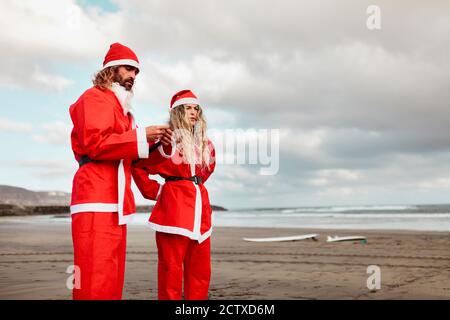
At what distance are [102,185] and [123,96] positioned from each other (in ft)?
2.20

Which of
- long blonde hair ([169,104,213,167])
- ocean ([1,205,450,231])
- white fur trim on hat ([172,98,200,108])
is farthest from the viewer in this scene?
ocean ([1,205,450,231])

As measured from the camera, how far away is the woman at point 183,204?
3.88 meters

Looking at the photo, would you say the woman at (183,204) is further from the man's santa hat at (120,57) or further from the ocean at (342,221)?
the ocean at (342,221)

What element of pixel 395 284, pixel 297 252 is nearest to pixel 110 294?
pixel 395 284

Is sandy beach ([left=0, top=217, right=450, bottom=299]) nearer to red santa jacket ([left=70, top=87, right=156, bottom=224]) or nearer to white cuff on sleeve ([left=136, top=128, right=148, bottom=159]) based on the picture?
red santa jacket ([left=70, top=87, right=156, bottom=224])

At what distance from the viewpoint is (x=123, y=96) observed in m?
3.39

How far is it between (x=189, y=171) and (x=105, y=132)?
1088mm

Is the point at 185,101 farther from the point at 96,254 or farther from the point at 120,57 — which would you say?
the point at 96,254

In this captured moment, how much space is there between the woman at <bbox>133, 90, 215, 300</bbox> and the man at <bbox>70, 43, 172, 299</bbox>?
0.58 metres

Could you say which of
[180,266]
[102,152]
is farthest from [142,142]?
[180,266]

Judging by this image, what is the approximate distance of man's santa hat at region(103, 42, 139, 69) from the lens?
136 inches

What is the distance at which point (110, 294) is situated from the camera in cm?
311

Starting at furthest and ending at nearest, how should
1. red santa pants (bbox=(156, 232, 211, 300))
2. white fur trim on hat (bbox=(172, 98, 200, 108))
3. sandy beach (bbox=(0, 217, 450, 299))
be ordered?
sandy beach (bbox=(0, 217, 450, 299)) → white fur trim on hat (bbox=(172, 98, 200, 108)) → red santa pants (bbox=(156, 232, 211, 300))

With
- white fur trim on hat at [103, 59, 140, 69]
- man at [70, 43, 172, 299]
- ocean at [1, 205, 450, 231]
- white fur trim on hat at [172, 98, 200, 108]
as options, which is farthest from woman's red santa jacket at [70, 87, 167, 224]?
ocean at [1, 205, 450, 231]
